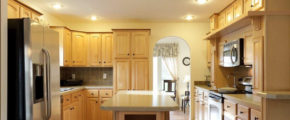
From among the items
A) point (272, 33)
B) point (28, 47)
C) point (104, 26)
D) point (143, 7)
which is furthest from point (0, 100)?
point (104, 26)

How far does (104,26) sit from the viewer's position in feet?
17.3

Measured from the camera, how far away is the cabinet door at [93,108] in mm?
4766

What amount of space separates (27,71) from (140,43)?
3.11 metres

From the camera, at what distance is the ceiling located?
367 cm

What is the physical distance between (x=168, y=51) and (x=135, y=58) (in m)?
3.20

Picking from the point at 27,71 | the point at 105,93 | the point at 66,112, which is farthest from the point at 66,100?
the point at 27,71

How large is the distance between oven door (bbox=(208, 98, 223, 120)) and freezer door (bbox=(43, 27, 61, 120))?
7.49ft

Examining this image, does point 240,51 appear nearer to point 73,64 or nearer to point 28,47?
point 28,47

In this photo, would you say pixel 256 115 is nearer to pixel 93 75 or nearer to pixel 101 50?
pixel 101 50

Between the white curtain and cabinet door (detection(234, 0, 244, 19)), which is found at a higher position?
cabinet door (detection(234, 0, 244, 19))

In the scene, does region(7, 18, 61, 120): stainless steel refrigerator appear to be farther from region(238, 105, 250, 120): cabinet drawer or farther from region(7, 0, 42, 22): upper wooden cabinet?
region(238, 105, 250, 120): cabinet drawer

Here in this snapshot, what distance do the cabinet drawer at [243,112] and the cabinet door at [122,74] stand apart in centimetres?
256

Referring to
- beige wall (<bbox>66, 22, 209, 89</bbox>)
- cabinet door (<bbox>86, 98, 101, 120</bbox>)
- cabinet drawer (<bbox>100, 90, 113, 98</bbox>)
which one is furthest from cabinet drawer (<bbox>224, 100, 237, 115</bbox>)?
cabinet door (<bbox>86, 98, 101, 120</bbox>)

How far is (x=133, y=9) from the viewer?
4.13 meters
